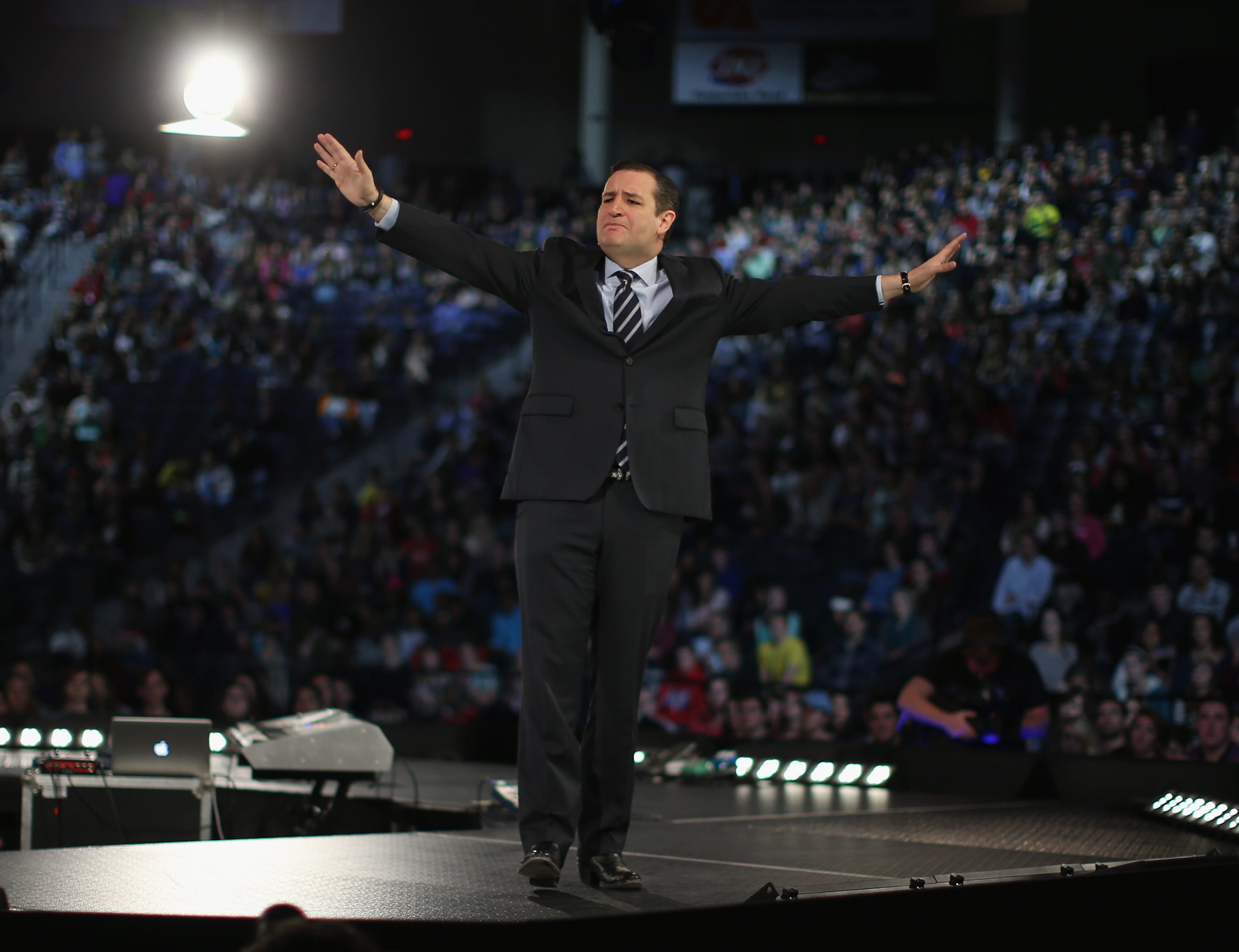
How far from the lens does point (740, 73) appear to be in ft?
55.4

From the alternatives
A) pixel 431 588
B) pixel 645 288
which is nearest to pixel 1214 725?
pixel 645 288

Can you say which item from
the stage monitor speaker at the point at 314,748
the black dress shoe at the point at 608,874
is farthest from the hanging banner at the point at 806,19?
the black dress shoe at the point at 608,874

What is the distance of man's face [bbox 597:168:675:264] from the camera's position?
252 centimetres

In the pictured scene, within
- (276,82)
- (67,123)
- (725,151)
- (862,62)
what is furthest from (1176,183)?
(67,123)

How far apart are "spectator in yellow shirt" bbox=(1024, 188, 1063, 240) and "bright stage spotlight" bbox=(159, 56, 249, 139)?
698 centimetres

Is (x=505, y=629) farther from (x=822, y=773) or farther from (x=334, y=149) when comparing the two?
(x=334, y=149)

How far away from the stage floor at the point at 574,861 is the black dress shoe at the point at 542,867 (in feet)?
0.10

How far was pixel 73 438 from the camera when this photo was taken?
11336 millimetres

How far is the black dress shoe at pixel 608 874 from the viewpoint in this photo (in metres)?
2.34

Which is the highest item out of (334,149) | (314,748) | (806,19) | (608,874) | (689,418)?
(806,19)

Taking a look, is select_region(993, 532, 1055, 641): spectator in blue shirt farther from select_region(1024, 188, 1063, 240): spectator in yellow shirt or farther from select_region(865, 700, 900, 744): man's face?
select_region(1024, 188, 1063, 240): spectator in yellow shirt

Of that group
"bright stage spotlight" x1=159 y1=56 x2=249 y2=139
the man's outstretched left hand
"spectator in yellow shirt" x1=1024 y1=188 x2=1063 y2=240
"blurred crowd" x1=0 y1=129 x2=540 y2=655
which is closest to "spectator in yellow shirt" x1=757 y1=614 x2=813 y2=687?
"bright stage spotlight" x1=159 y1=56 x2=249 y2=139

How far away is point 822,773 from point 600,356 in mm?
3016

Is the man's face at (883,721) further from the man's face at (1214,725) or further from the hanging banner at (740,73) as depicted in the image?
the hanging banner at (740,73)
